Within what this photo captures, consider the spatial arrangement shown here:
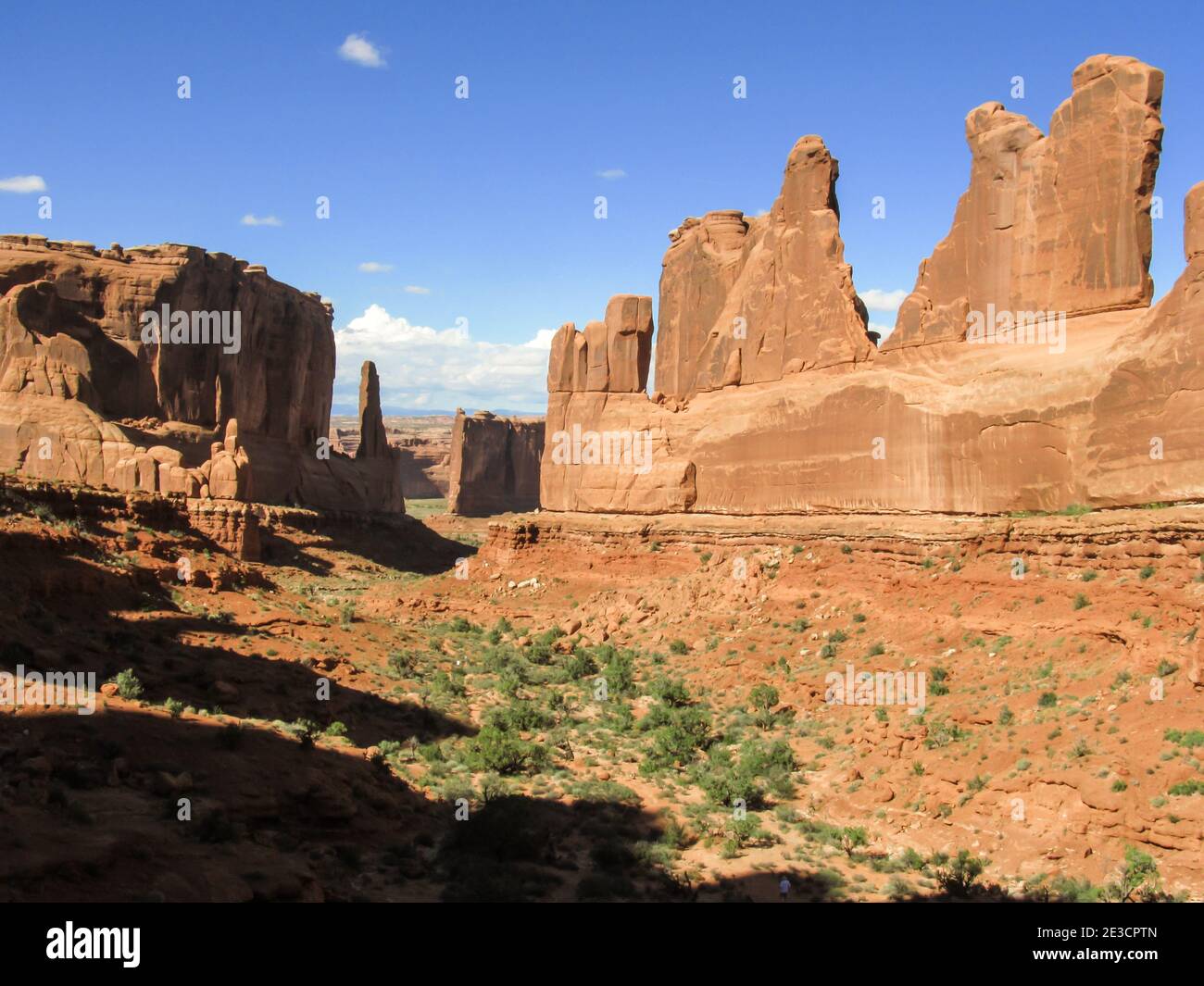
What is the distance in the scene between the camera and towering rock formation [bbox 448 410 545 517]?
97.0 metres

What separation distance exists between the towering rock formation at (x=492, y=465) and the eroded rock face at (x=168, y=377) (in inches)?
737

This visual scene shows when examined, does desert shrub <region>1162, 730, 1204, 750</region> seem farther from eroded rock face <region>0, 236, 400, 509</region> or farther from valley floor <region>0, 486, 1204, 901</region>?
eroded rock face <region>0, 236, 400, 509</region>

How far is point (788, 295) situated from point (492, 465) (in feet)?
236

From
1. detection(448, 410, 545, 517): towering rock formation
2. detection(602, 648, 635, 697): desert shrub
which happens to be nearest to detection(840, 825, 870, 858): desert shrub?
detection(602, 648, 635, 697): desert shrub

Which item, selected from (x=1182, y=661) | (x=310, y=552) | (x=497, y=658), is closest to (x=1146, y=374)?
(x=1182, y=661)

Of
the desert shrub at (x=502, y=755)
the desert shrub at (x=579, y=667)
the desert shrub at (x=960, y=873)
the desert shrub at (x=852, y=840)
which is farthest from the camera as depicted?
the desert shrub at (x=579, y=667)

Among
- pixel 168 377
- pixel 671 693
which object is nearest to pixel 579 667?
pixel 671 693

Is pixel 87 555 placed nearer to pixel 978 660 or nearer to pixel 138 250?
pixel 978 660

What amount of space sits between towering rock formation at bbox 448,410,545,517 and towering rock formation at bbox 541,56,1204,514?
6340cm

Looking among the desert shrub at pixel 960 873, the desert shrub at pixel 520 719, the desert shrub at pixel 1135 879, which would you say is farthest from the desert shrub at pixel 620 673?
the desert shrub at pixel 1135 879

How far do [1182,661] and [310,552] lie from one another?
45.9 meters

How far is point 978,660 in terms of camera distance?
18.5 m

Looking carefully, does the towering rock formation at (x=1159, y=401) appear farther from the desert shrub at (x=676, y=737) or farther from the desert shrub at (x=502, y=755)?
the desert shrub at (x=502, y=755)

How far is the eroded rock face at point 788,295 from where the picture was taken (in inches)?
1112
